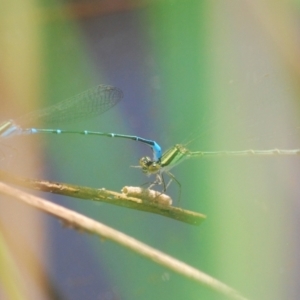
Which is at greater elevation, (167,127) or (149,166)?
(167,127)

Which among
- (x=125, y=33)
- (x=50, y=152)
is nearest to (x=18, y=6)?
(x=125, y=33)

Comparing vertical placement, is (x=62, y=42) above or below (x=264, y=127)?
above

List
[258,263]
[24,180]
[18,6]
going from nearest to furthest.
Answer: [24,180]
[258,263]
[18,6]

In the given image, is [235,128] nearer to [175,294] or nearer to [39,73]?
[175,294]

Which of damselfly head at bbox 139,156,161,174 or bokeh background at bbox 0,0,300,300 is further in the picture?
damselfly head at bbox 139,156,161,174

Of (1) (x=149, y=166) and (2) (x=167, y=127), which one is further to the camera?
(2) (x=167, y=127)

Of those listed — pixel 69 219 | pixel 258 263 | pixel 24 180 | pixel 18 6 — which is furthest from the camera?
pixel 18 6

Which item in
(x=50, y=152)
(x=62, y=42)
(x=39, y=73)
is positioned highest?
(x=62, y=42)

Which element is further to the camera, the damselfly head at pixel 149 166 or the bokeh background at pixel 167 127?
the damselfly head at pixel 149 166
